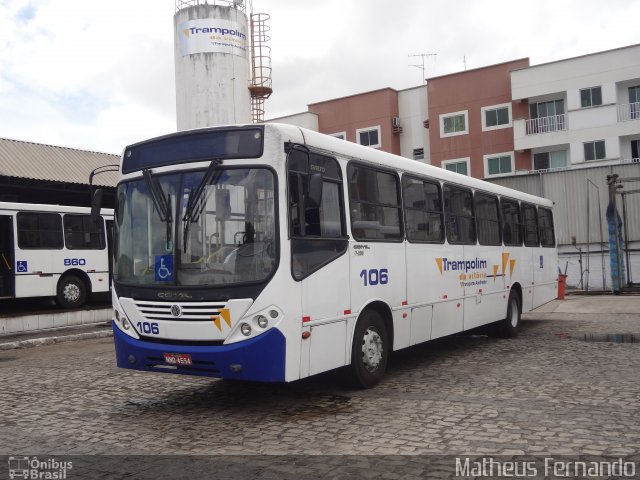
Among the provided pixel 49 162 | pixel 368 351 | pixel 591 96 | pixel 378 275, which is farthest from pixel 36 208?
pixel 591 96

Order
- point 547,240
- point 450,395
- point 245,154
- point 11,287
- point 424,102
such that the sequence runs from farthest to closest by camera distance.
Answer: point 424,102, point 11,287, point 547,240, point 450,395, point 245,154

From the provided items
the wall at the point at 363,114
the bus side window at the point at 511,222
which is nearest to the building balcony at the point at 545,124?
the wall at the point at 363,114

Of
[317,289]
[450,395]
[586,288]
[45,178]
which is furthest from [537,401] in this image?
[586,288]

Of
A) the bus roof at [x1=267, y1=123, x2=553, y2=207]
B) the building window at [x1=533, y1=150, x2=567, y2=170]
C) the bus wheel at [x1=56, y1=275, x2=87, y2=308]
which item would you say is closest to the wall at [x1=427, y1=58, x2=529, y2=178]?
the building window at [x1=533, y1=150, x2=567, y2=170]

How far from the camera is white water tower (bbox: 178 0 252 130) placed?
30312 mm

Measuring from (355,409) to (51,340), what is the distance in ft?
29.6

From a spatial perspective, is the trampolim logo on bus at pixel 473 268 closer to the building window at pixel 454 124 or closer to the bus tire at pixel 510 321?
the bus tire at pixel 510 321

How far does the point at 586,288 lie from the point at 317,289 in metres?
22.9

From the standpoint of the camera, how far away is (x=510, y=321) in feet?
41.3

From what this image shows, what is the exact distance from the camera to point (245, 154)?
21.7 feet

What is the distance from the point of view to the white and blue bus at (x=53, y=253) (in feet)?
57.1

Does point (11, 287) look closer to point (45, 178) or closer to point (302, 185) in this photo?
point (45, 178)

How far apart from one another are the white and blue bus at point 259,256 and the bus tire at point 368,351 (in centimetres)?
2

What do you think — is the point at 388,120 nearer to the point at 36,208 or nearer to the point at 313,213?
the point at 36,208
